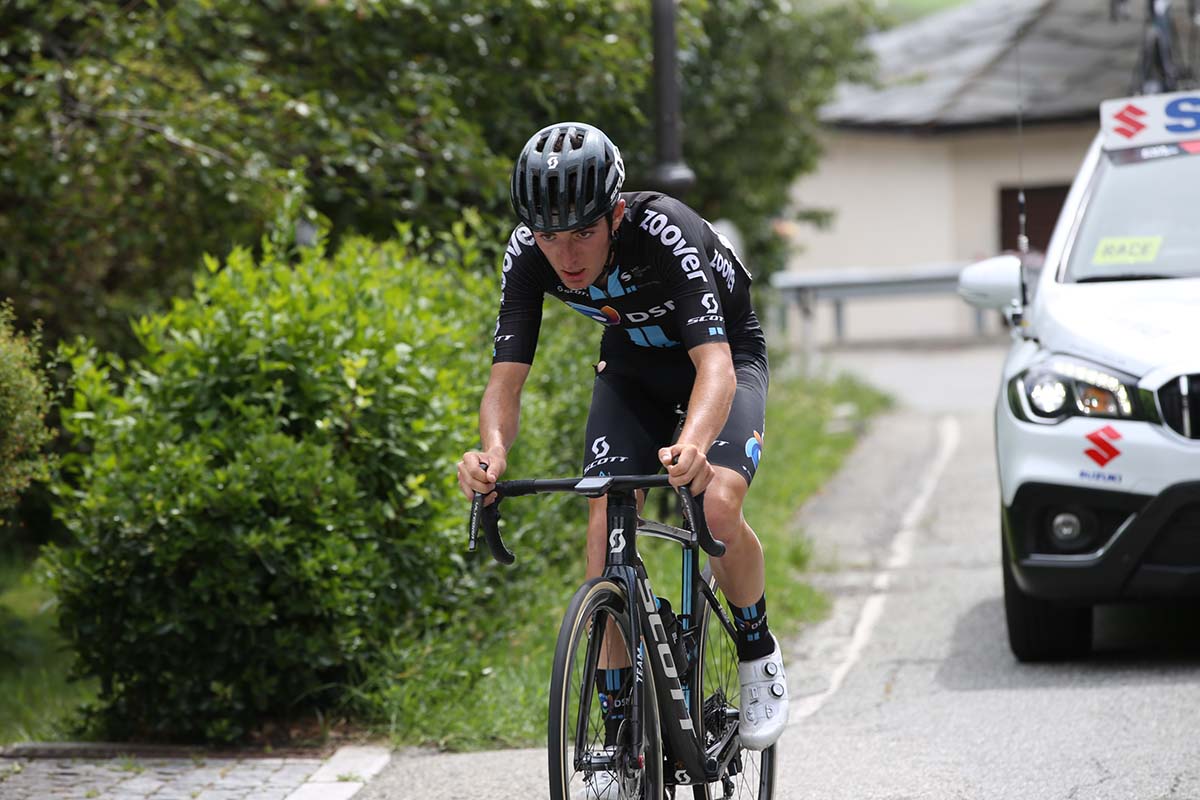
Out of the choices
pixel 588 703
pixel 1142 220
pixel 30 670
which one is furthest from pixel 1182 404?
pixel 30 670

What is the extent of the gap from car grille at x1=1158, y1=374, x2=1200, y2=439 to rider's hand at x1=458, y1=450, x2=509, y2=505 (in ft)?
10.5

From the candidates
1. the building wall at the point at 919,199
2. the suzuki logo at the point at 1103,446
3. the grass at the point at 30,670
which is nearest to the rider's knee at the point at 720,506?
the suzuki logo at the point at 1103,446

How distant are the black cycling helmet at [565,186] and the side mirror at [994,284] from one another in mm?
3319

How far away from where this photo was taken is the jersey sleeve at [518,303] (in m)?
4.57

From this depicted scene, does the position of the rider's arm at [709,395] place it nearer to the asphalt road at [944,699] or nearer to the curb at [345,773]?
the asphalt road at [944,699]

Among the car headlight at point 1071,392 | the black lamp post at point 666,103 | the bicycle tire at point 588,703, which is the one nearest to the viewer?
the bicycle tire at point 588,703

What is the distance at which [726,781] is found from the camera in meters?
4.70

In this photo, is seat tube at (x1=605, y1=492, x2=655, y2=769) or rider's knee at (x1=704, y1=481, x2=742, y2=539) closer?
seat tube at (x1=605, y1=492, x2=655, y2=769)

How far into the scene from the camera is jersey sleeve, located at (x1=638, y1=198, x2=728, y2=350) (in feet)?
14.4

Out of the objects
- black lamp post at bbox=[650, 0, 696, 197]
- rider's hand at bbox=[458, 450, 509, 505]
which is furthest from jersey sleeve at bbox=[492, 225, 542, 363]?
black lamp post at bbox=[650, 0, 696, 197]

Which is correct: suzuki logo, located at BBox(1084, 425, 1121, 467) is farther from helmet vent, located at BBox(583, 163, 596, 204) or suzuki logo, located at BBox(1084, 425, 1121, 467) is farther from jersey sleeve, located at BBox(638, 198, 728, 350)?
helmet vent, located at BBox(583, 163, 596, 204)

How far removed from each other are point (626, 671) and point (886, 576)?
553cm

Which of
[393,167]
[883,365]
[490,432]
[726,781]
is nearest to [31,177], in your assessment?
[393,167]

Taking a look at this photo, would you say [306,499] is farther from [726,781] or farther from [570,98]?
[570,98]
